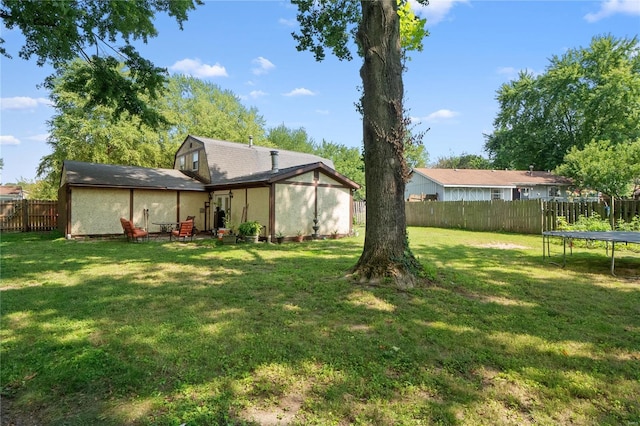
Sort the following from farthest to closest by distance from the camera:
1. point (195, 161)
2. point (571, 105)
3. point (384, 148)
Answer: point (571, 105)
point (195, 161)
point (384, 148)

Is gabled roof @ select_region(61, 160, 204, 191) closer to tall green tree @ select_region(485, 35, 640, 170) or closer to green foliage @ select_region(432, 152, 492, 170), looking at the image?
tall green tree @ select_region(485, 35, 640, 170)

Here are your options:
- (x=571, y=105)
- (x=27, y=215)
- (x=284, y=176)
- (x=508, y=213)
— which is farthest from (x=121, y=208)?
(x=571, y=105)

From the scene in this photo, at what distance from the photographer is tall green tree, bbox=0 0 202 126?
9430 mm

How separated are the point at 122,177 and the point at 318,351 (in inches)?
636

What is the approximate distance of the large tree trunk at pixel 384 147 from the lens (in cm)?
603

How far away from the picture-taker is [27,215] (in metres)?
19.6

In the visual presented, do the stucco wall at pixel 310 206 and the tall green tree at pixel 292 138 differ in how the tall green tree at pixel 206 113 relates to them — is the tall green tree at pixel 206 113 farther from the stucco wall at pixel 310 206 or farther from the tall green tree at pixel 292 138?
the stucco wall at pixel 310 206

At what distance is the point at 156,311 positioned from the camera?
480 cm

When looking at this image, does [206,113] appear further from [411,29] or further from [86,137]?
[411,29]

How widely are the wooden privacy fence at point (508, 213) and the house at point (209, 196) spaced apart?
25.9 feet

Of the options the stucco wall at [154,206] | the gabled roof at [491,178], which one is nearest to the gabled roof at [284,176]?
the stucco wall at [154,206]

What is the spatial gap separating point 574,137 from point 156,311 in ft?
141

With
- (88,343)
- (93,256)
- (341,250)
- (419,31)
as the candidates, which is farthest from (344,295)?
(419,31)

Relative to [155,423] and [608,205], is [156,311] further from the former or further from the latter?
[608,205]
